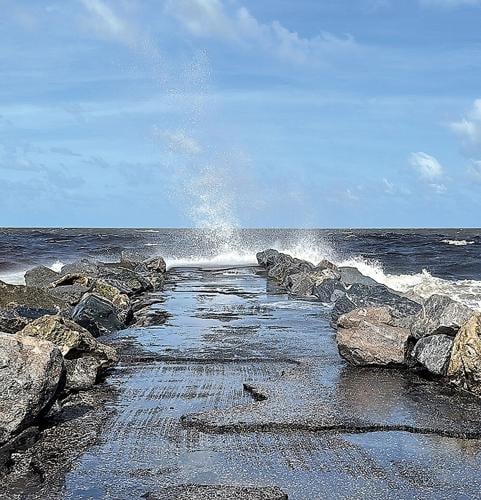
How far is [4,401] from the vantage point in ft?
16.2

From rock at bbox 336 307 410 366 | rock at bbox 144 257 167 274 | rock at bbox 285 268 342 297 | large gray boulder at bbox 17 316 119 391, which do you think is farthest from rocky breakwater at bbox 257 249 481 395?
rock at bbox 144 257 167 274

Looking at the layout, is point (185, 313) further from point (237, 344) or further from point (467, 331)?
point (467, 331)

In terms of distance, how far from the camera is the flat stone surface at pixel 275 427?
443 cm

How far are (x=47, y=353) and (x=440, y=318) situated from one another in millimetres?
4243

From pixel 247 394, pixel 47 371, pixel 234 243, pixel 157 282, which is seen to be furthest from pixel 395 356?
pixel 234 243

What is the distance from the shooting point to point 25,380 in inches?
199

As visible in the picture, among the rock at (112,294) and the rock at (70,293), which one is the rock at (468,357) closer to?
the rock at (112,294)

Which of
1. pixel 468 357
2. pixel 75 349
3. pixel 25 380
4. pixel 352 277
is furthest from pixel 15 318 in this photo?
pixel 352 277

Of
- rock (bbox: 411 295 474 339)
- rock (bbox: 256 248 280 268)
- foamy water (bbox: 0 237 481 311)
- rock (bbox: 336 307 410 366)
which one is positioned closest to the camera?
rock (bbox: 411 295 474 339)

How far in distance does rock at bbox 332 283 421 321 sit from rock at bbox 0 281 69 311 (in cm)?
454

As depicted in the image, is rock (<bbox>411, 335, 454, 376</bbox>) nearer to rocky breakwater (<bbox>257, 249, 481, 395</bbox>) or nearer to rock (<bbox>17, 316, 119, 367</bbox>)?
rocky breakwater (<bbox>257, 249, 481, 395</bbox>)

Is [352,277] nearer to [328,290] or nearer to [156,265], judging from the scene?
[328,290]

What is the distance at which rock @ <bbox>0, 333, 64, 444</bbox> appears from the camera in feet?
16.2

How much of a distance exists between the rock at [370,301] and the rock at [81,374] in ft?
17.3
